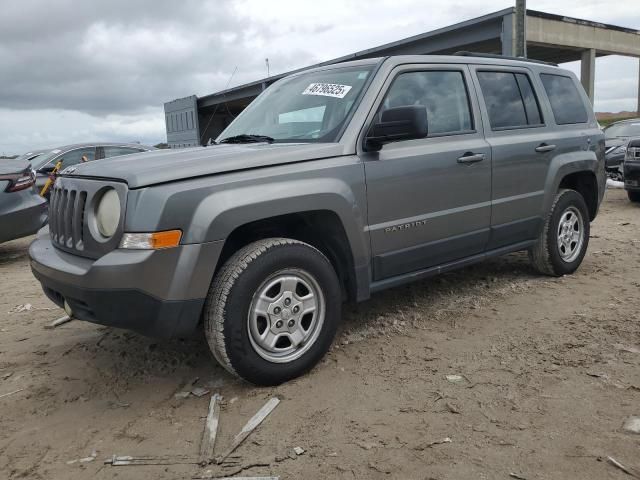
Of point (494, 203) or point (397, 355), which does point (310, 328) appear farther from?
point (494, 203)

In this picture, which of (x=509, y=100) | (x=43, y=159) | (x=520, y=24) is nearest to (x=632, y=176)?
(x=520, y=24)

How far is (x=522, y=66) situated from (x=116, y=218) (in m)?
3.62

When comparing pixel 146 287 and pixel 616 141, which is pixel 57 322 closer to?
pixel 146 287

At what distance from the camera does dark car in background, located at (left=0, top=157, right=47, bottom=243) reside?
675cm

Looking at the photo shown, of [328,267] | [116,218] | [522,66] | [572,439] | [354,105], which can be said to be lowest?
[572,439]

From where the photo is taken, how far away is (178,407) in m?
2.96

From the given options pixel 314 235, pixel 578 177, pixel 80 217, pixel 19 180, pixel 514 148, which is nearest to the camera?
pixel 80 217

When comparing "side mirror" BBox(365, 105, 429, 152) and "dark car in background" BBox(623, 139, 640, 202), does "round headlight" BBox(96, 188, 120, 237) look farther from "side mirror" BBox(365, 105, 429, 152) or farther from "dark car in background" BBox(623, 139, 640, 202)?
"dark car in background" BBox(623, 139, 640, 202)

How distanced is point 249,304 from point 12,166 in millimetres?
5703

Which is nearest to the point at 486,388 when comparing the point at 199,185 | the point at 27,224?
the point at 199,185

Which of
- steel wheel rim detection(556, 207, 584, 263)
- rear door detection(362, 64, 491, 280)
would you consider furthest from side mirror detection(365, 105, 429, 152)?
steel wheel rim detection(556, 207, 584, 263)

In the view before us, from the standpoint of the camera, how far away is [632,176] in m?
9.73

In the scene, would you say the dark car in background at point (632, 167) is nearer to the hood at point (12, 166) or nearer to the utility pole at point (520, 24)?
the utility pole at point (520, 24)

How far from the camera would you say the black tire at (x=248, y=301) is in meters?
2.84
